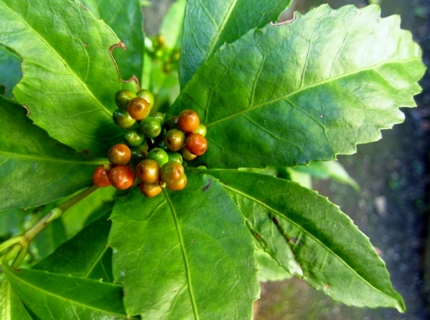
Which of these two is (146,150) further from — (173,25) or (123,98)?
(173,25)

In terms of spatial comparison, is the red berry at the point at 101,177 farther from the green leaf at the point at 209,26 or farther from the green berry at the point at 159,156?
the green leaf at the point at 209,26

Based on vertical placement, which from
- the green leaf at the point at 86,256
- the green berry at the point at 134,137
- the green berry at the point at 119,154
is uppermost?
the green berry at the point at 134,137

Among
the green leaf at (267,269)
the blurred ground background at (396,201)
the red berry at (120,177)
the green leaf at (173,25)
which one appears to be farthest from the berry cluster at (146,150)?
the blurred ground background at (396,201)

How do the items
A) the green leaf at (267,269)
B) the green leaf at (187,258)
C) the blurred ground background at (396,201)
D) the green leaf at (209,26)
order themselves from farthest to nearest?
1. the blurred ground background at (396,201)
2. the green leaf at (267,269)
3. the green leaf at (209,26)
4. the green leaf at (187,258)

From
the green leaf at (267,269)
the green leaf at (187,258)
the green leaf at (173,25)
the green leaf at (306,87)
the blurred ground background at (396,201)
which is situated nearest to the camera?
the green leaf at (187,258)

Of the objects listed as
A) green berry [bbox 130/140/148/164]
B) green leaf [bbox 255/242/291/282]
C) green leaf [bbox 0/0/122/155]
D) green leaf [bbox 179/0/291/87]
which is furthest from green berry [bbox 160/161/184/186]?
green leaf [bbox 255/242/291/282]

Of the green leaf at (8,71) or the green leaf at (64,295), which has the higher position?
the green leaf at (8,71)

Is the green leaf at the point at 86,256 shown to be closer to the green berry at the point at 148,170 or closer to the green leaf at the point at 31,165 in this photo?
the green leaf at the point at 31,165

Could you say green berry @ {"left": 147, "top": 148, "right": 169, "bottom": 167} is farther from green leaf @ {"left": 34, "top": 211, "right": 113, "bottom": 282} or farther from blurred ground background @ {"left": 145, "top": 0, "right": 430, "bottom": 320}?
blurred ground background @ {"left": 145, "top": 0, "right": 430, "bottom": 320}

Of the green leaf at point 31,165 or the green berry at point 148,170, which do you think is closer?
the green berry at point 148,170
